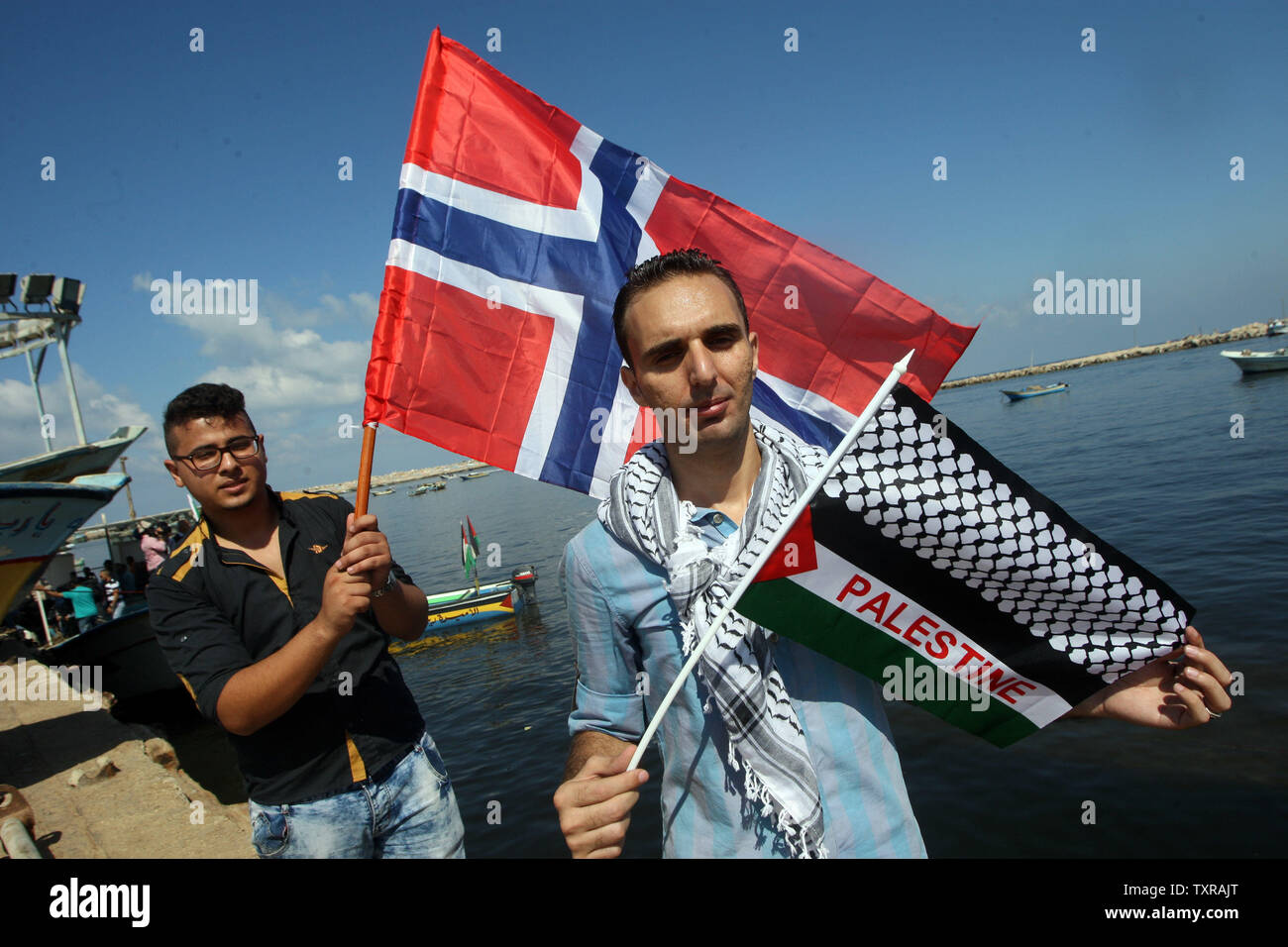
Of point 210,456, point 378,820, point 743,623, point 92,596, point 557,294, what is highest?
point 557,294

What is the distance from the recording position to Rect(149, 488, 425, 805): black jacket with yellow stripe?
8.45ft

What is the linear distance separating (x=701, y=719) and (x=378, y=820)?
5.68 ft

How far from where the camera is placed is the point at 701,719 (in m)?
1.78

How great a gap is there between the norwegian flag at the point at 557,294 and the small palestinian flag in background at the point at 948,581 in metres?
1.71

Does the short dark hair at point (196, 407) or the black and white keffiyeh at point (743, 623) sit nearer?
the black and white keffiyeh at point (743, 623)

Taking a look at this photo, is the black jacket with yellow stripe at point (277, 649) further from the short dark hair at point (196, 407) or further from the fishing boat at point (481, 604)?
the fishing boat at point (481, 604)

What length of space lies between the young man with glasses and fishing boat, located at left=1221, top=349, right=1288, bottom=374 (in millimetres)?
57503

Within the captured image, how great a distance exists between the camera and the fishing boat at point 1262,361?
4453 cm

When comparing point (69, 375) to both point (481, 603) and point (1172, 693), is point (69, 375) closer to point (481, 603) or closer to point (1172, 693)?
point (481, 603)

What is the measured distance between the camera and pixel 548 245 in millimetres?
3721

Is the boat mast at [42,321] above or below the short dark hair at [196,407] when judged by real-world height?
above

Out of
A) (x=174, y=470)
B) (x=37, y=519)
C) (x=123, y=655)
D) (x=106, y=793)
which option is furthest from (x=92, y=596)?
(x=174, y=470)

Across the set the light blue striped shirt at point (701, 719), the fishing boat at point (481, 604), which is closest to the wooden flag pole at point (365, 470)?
the light blue striped shirt at point (701, 719)
